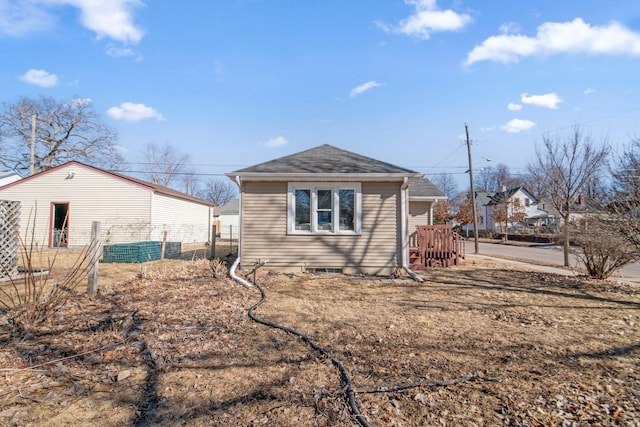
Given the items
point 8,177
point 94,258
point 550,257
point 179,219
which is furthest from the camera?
point 8,177

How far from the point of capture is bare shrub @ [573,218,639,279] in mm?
7352

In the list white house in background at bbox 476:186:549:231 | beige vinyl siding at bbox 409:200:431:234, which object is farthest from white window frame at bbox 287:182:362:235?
white house in background at bbox 476:186:549:231

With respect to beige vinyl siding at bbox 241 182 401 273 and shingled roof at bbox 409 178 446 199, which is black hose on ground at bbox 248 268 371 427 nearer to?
beige vinyl siding at bbox 241 182 401 273

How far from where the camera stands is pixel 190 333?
169 inches

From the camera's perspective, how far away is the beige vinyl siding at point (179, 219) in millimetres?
17002

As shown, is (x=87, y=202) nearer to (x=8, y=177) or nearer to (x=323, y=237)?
(x=323, y=237)

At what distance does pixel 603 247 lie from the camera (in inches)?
316

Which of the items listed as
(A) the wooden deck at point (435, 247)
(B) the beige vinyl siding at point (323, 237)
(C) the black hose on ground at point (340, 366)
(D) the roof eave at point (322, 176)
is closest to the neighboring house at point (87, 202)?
(B) the beige vinyl siding at point (323, 237)

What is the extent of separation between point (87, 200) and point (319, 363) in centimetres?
1749

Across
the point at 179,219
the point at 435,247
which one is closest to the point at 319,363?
the point at 435,247

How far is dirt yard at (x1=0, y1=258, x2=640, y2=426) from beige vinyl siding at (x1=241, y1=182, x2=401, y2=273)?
2.93m

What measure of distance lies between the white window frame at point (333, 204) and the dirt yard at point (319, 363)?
10.3 feet

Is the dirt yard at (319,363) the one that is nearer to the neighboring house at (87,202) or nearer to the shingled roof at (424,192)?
the shingled roof at (424,192)

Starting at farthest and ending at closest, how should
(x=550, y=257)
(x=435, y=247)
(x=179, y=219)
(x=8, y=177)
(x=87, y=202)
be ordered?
(x=8, y=177)
(x=179, y=219)
(x=550, y=257)
(x=87, y=202)
(x=435, y=247)
